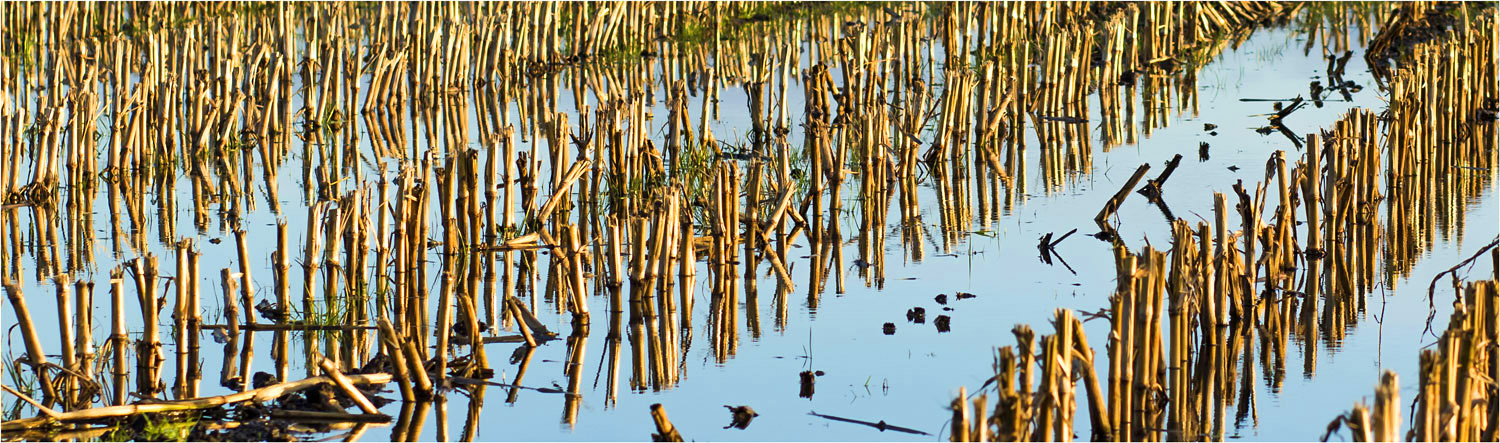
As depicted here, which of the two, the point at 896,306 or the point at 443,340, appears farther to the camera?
the point at 896,306

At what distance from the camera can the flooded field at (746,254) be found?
→ 3648mm

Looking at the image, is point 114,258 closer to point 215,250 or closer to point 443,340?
point 215,250

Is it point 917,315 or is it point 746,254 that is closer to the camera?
point 917,315

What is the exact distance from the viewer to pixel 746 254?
5.29 m

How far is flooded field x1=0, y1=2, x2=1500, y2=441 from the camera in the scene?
A: 3.65m

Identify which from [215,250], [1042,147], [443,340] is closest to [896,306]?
[443,340]

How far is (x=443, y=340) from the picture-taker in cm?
414

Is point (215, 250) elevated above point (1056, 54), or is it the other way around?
point (1056, 54)

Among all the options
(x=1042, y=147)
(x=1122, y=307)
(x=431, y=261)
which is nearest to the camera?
(x=1122, y=307)

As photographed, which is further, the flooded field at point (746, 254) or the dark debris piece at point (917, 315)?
the dark debris piece at point (917, 315)

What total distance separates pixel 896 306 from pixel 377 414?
5.86ft

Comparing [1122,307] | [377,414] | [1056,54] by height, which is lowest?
[377,414]

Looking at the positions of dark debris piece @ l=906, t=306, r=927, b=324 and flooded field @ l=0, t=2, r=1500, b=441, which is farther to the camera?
dark debris piece @ l=906, t=306, r=927, b=324

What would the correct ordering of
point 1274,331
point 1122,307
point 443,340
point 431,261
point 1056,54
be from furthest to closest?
point 1056,54, point 431,261, point 1274,331, point 443,340, point 1122,307
